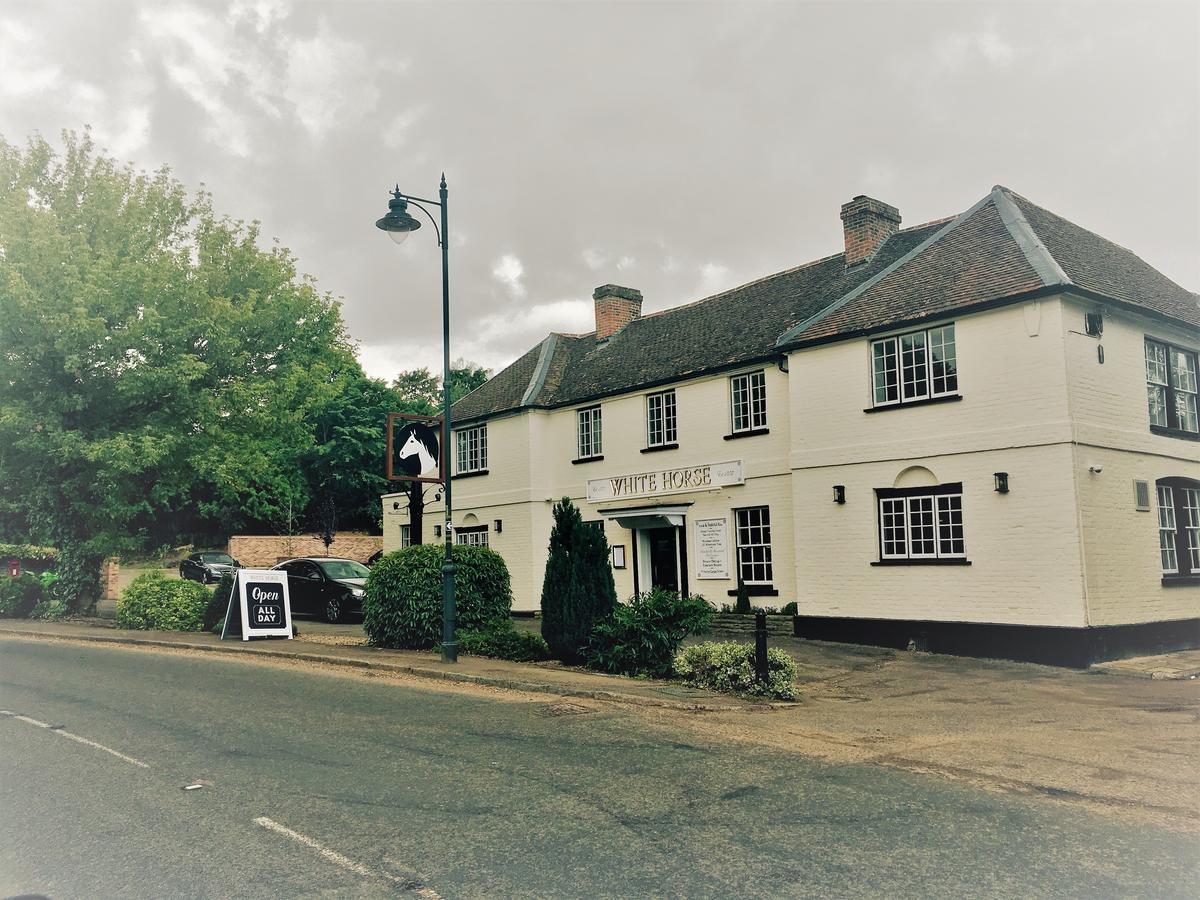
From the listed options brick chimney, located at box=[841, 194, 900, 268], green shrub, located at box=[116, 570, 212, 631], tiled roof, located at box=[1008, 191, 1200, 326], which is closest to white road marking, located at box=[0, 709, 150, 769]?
green shrub, located at box=[116, 570, 212, 631]

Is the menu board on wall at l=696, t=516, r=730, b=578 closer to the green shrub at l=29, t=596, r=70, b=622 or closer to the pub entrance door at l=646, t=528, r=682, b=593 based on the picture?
the pub entrance door at l=646, t=528, r=682, b=593

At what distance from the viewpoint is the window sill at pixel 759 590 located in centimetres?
2198

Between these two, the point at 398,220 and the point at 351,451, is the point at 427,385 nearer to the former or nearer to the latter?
the point at 351,451

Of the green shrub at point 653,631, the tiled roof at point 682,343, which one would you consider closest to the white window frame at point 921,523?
the tiled roof at point 682,343

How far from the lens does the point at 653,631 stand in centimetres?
1363

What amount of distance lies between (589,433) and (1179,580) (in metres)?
15.4

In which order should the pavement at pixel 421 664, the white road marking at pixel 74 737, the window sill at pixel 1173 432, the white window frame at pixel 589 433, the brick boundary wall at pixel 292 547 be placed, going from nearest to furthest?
the white road marking at pixel 74 737 < the pavement at pixel 421 664 < the window sill at pixel 1173 432 < the white window frame at pixel 589 433 < the brick boundary wall at pixel 292 547

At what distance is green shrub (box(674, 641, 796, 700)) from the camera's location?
12.0 meters

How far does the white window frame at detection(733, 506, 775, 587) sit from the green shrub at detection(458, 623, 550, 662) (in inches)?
309

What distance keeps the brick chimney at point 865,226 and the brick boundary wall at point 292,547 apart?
28.9 metres

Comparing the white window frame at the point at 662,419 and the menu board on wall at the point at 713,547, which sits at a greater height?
the white window frame at the point at 662,419

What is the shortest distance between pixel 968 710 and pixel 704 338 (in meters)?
15.4

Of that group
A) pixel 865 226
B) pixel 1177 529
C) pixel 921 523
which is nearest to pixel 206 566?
pixel 865 226

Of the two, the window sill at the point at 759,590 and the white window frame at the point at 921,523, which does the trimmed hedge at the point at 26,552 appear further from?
the white window frame at the point at 921,523
